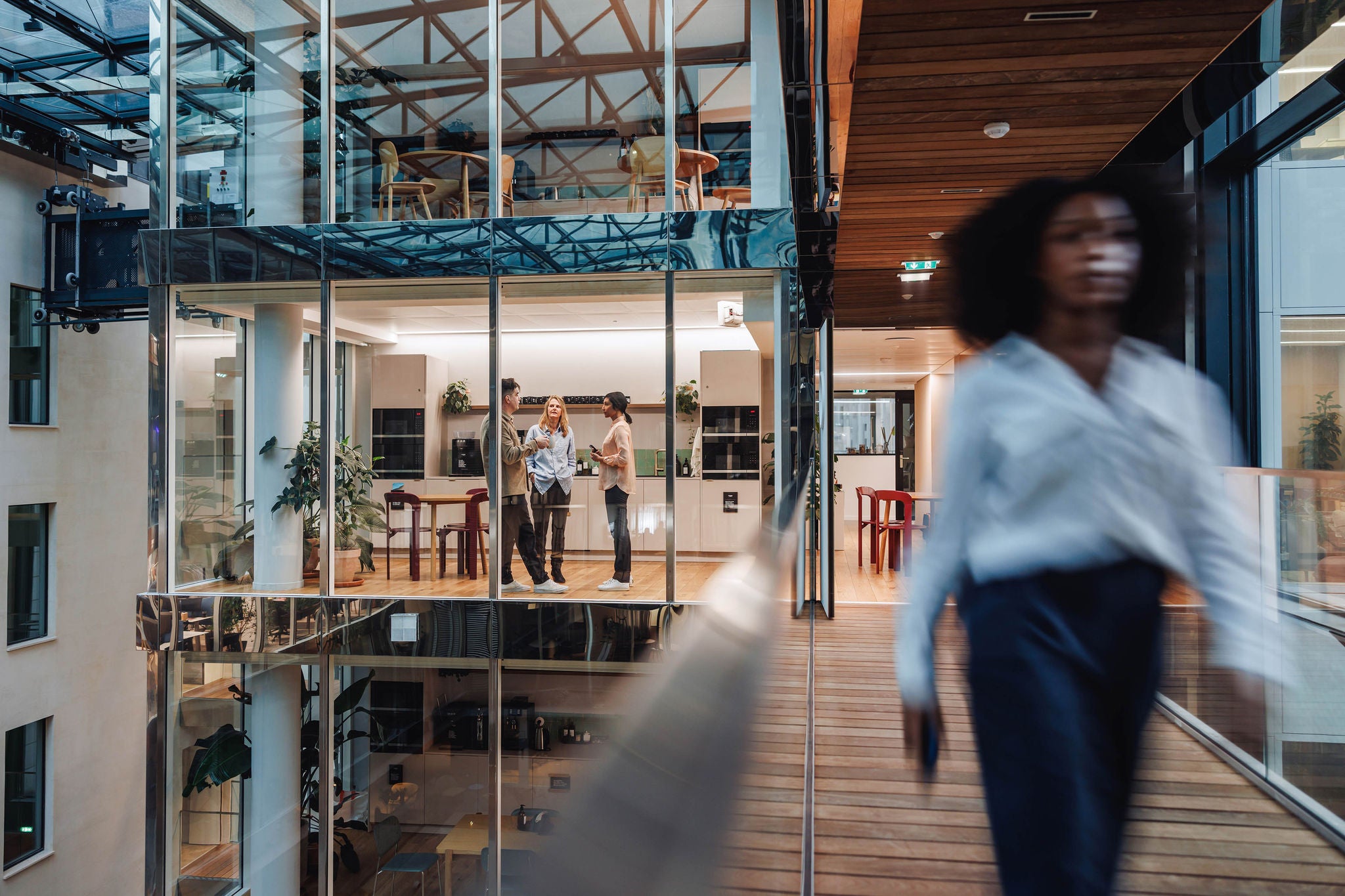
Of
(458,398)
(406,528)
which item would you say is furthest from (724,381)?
(406,528)

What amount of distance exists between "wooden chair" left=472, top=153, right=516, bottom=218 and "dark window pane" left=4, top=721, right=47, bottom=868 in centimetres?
949

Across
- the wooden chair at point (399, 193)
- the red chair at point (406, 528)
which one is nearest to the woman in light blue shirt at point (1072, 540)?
the red chair at point (406, 528)

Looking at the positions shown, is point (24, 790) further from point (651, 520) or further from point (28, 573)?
point (651, 520)

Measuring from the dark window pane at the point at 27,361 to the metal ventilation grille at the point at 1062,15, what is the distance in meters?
12.4

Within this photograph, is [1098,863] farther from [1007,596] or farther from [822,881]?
[822,881]

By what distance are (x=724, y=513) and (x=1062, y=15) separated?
477cm

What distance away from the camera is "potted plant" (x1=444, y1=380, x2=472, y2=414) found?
7.67 m

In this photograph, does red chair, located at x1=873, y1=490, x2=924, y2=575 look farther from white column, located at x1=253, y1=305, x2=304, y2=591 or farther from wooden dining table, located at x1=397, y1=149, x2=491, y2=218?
white column, located at x1=253, y1=305, x2=304, y2=591

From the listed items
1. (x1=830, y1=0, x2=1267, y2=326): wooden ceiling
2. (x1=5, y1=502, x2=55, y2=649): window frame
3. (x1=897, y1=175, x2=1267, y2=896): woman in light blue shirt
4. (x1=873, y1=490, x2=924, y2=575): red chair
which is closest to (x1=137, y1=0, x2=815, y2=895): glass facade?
(x1=830, y1=0, x2=1267, y2=326): wooden ceiling

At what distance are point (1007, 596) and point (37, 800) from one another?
14116 mm

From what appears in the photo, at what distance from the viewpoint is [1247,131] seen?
460 centimetres

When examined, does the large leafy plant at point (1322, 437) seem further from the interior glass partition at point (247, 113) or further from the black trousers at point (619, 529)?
the interior glass partition at point (247, 113)

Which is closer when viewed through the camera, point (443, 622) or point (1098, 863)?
point (1098, 863)

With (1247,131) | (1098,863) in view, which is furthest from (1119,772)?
(1247,131)
